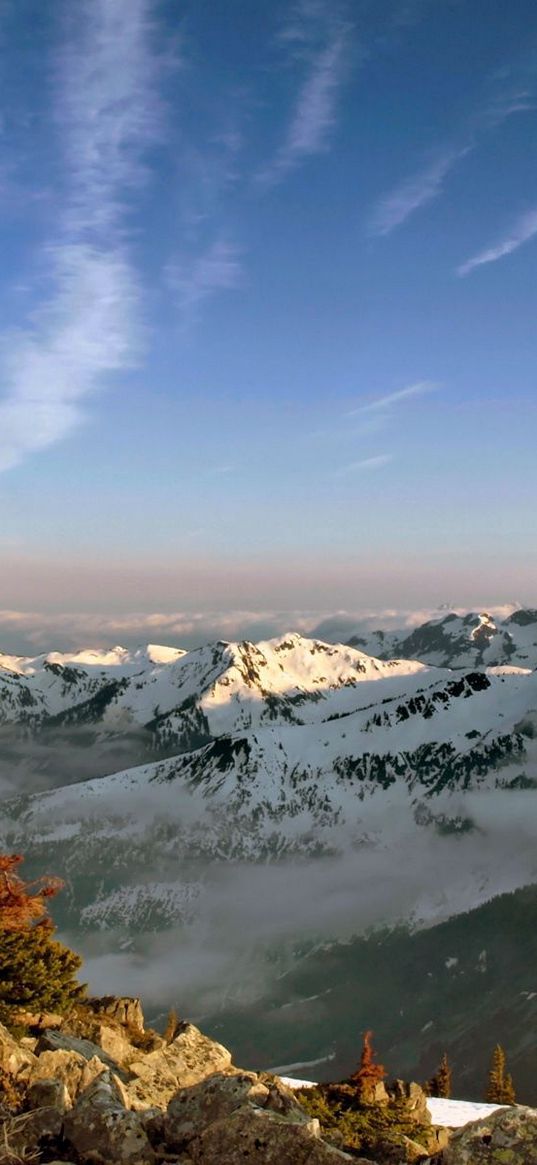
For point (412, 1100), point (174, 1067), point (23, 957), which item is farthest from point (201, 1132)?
point (412, 1100)

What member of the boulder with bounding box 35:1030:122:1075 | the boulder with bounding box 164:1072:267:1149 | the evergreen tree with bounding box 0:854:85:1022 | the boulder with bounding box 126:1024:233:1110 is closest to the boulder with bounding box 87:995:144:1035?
the boulder with bounding box 126:1024:233:1110

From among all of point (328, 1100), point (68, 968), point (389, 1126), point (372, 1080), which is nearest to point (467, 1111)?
point (372, 1080)

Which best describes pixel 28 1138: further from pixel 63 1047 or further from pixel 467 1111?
pixel 467 1111

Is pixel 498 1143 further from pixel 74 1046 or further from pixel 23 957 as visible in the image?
pixel 23 957

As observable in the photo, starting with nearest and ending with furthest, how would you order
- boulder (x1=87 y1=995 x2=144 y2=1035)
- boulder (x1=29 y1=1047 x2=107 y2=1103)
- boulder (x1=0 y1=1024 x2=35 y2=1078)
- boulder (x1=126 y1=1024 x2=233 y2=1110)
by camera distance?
boulder (x1=29 y1=1047 x2=107 y2=1103)
boulder (x1=0 y1=1024 x2=35 y2=1078)
boulder (x1=126 y1=1024 x2=233 y2=1110)
boulder (x1=87 y1=995 x2=144 y2=1035)

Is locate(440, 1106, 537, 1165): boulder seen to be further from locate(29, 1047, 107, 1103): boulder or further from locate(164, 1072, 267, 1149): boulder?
locate(29, 1047, 107, 1103): boulder

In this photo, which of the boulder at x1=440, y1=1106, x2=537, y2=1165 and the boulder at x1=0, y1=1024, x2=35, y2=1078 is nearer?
the boulder at x1=440, y1=1106, x2=537, y2=1165
